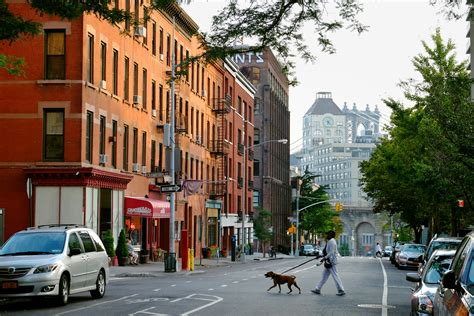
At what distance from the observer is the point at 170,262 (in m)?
38.9

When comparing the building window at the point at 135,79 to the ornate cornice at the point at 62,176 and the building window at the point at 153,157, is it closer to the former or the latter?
the building window at the point at 153,157

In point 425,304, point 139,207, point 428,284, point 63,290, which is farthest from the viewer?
point 139,207

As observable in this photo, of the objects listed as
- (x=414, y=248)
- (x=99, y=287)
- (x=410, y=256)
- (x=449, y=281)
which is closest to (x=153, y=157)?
(x=410, y=256)

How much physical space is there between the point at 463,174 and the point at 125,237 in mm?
18234

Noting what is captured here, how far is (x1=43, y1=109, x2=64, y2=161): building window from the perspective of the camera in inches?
1559

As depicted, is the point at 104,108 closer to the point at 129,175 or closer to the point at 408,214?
the point at 129,175

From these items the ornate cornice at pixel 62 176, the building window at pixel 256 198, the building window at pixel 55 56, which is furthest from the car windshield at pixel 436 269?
the building window at pixel 256 198

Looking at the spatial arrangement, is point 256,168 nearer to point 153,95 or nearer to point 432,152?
point 153,95

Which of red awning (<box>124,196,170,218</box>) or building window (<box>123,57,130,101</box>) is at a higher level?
building window (<box>123,57,130,101</box>)

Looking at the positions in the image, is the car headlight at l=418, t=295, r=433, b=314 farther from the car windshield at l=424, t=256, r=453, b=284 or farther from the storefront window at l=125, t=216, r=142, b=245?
the storefront window at l=125, t=216, r=142, b=245

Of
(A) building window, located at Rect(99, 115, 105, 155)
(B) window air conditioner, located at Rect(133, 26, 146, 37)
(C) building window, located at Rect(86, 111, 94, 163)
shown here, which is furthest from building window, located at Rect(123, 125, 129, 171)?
(C) building window, located at Rect(86, 111, 94, 163)

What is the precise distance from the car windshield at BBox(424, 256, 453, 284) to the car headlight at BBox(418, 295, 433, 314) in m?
1.01

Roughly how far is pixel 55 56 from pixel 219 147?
104ft

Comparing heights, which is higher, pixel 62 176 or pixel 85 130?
pixel 85 130
